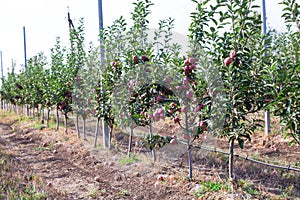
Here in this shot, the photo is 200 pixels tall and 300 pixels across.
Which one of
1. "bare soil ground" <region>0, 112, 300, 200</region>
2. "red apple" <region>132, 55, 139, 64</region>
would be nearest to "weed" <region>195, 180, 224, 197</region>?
"bare soil ground" <region>0, 112, 300, 200</region>

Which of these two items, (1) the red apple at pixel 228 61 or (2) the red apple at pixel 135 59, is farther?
(2) the red apple at pixel 135 59

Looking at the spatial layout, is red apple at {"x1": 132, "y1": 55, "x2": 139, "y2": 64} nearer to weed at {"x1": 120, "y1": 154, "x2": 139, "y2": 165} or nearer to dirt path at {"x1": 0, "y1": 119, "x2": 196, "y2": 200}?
dirt path at {"x1": 0, "y1": 119, "x2": 196, "y2": 200}

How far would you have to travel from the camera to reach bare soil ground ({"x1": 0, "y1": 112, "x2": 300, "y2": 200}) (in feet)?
14.7

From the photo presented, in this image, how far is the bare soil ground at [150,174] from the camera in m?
4.47

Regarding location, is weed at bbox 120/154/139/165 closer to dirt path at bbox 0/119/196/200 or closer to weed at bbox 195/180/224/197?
dirt path at bbox 0/119/196/200

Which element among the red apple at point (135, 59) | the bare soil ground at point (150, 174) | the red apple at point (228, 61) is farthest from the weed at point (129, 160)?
the red apple at point (228, 61)

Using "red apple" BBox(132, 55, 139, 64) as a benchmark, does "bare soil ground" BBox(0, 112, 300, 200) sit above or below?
below

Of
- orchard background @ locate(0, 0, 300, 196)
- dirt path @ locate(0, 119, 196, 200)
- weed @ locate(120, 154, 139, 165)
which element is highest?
orchard background @ locate(0, 0, 300, 196)

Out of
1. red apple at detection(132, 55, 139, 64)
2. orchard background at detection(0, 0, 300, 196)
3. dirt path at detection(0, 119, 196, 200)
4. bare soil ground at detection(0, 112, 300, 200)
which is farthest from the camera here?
red apple at detection(132, 55, 139, 64)

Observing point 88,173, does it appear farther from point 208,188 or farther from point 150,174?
point 208,188

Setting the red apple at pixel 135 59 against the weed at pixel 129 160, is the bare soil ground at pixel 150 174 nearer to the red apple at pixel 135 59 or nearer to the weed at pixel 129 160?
the weed at pixel 129 160

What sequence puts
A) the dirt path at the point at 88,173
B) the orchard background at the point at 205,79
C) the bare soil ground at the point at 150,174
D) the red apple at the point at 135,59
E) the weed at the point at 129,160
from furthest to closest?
1. the weed at the point at 129,160
2. the red apple at the point at 135,59
3. the dirt path at the point at 88,173
4. the bare soil ground at the point at 150,174
5. the orchard background at the point at 205,79

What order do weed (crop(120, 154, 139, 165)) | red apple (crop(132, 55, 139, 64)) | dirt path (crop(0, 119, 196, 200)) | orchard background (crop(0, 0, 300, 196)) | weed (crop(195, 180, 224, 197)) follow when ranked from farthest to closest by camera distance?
1. weed (crop(120, 154, 139, 165))
2. red apple (crop(132, 55, 139, 64))
3. dirt path (crop(0, 119, 196, 200))
4. weed (crop(195, 180, 224, 197))
5. orchard background (crop(0, 0, 300, 196))

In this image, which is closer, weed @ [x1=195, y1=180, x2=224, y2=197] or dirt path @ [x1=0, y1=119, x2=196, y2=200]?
weed @ [x1=195, y1=180, x2=224, y2=197]
